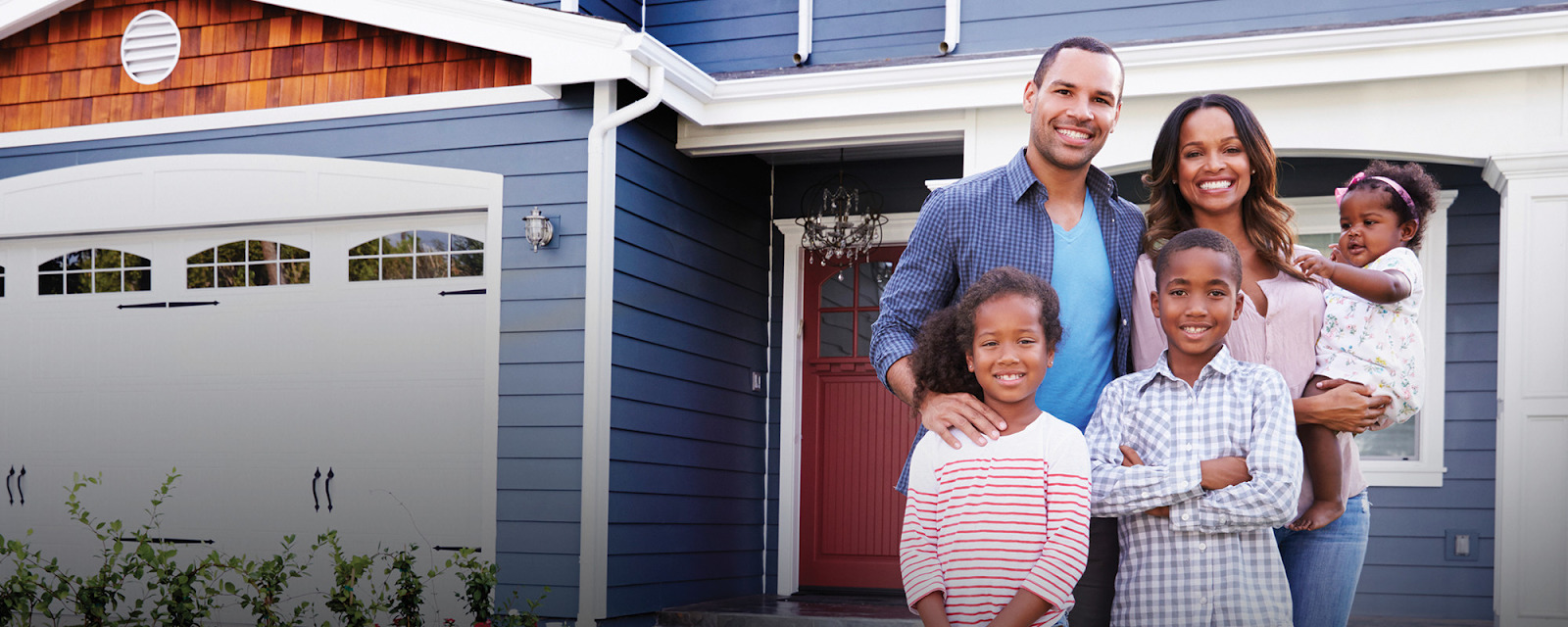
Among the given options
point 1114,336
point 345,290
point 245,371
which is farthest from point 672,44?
point 1114,336

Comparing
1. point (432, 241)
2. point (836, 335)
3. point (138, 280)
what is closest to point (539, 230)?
point (432, 241)

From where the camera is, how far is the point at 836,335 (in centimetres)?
721

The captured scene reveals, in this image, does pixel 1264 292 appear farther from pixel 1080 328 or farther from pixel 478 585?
pixel 478 585

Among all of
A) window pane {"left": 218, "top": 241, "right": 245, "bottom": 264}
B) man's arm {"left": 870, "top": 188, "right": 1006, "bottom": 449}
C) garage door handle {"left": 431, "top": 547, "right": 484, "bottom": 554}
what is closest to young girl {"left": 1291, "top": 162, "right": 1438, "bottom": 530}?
man's arm {"left": 870, "top": 188, "right": 1006, "bottom": 449}

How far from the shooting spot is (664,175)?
604 centimetres

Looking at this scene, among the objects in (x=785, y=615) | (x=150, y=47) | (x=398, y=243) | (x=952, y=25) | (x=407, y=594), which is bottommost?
(x=785, y=615)

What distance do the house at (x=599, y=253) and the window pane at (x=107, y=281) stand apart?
0.03m

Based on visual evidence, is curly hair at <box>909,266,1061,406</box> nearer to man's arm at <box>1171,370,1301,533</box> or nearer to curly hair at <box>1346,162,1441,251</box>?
man's arm at <box>1171,370,1301,533</box>

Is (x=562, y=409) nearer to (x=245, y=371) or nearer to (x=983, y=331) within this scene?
(x=245, y=371)

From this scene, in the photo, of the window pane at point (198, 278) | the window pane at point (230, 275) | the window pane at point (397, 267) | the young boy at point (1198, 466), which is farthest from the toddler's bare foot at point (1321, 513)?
the window pane at point (198, 278)

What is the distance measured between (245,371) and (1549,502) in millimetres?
5665

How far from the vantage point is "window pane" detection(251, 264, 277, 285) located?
20.3 ft

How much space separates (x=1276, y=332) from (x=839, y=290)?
199 inches

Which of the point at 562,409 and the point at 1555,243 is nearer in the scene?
the point at 1555,243
